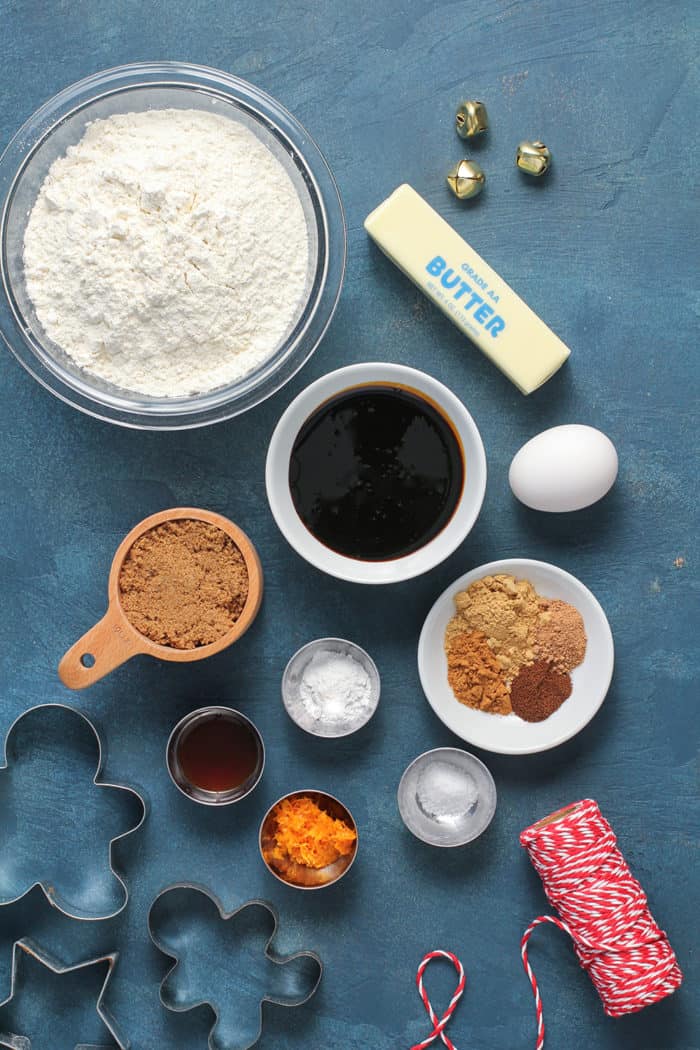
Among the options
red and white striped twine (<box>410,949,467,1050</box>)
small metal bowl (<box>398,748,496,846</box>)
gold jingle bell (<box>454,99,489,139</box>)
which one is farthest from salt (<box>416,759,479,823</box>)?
gold jingle bell (<box>454,99,489,139</box>)

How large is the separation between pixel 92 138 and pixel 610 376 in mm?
951

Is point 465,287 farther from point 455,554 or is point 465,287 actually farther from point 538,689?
point 538,689

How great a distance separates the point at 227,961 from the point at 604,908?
0.67 metres

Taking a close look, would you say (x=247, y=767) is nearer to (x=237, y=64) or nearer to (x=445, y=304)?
(x=445, y=304)

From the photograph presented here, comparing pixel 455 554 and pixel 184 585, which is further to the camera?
pixel 455 554

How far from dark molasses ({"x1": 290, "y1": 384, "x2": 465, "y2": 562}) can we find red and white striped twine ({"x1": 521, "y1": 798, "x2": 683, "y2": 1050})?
54 centimetres

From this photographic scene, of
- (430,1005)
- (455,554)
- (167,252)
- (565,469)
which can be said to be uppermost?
(167,252)

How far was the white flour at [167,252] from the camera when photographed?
1240 mm

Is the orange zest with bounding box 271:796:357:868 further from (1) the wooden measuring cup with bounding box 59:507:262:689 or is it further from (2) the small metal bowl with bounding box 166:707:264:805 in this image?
(1) the wooden measuring cup with bounding box 59:507:262:689

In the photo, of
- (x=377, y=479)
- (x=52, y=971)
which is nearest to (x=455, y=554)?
(x=377, y=479)

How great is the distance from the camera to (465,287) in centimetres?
140

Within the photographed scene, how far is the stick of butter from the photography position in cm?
139

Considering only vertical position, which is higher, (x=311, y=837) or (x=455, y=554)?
(x=455, y=554)

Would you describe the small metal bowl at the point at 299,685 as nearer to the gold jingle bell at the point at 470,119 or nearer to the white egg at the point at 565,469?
the white egg at the point at 565,469
